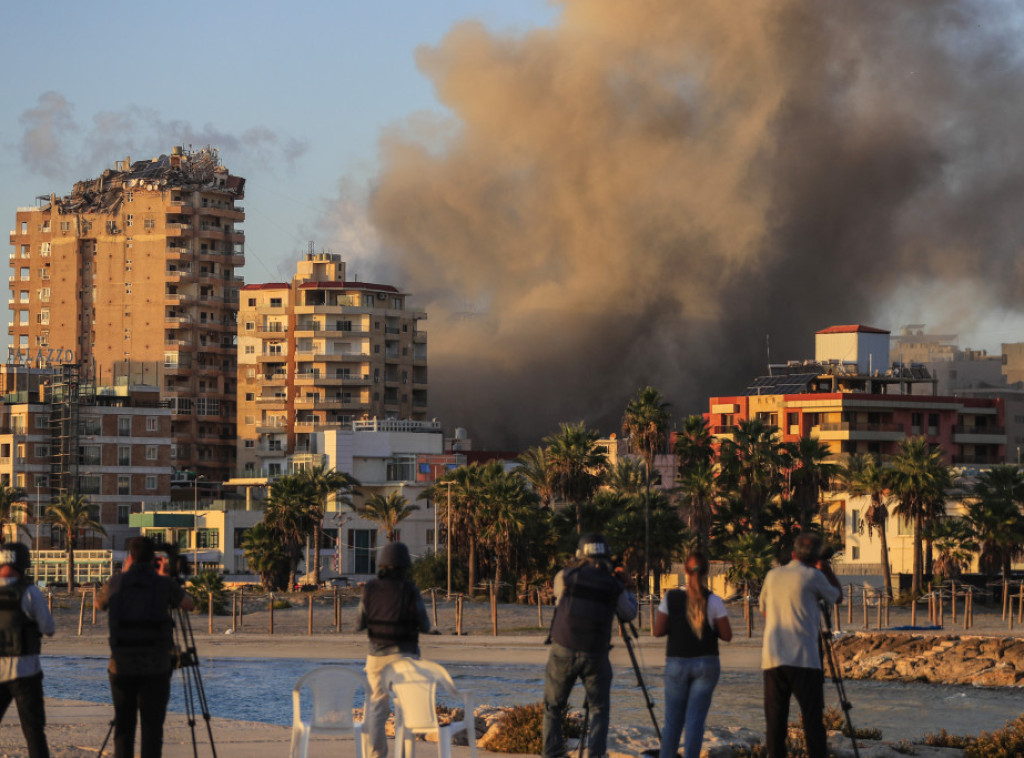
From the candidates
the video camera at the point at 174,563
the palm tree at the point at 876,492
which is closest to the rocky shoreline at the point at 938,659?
the palm tree at the point at 876,492

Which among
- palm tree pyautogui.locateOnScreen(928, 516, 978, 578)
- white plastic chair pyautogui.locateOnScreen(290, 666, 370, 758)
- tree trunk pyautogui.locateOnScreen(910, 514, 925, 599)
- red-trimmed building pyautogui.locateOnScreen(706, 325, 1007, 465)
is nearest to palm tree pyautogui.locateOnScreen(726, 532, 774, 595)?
tree trunk pyautogui.locateOnScreen(910, 514, 925, 599)

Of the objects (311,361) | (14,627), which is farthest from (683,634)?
(311,361)

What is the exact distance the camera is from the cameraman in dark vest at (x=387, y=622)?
14672 mm

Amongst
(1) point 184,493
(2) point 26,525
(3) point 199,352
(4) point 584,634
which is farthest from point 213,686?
(3) point 199,352

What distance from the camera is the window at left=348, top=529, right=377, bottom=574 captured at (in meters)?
111

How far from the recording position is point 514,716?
20484 mm

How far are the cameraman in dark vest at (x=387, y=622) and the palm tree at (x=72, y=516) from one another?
91.5 metres

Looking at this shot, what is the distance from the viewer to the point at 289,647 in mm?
60375

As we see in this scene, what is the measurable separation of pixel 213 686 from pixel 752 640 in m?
26.8

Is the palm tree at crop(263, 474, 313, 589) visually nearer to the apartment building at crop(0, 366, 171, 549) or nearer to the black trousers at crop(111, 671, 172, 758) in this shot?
the apartment building at crop(0, 366, 171, 549)

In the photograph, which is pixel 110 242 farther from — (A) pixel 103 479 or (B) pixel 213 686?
(B) pixel 213 686

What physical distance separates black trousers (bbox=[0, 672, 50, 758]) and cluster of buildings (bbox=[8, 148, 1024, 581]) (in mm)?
87411

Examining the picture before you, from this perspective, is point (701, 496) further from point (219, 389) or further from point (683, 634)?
point (219, 389)

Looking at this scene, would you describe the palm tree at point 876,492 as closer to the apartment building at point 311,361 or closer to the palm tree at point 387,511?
the palm tree at point 387,511
